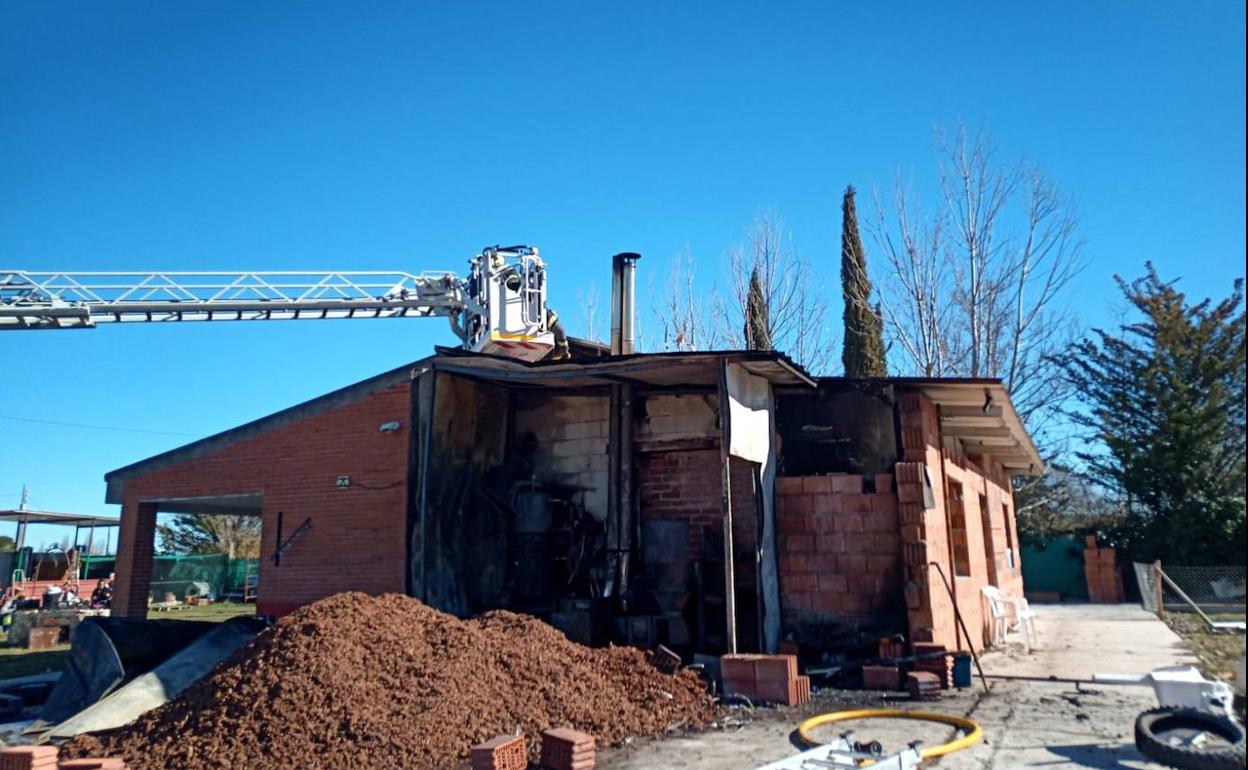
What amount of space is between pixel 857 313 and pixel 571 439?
14.9m

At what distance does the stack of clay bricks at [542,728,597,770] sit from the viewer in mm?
5988

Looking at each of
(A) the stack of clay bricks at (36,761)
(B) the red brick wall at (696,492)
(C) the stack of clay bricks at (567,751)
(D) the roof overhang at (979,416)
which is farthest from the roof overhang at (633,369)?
(A) the stack of clay bricks at (36,761)

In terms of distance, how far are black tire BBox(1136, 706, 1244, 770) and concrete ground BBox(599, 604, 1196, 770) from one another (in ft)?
0.72

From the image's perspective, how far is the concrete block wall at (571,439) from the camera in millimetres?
11737

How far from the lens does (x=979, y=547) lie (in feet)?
44.7

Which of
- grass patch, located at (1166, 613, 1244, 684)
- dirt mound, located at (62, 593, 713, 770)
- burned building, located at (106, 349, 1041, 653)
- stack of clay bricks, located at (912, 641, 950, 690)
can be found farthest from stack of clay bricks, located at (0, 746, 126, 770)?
grass patch, located at (1166, 613, 1244, 684)

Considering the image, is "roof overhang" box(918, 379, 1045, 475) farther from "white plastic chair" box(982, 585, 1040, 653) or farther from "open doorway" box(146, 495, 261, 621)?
"open doorway" box(146, 495, 261, 621)

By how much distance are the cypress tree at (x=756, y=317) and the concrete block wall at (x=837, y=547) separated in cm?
1445

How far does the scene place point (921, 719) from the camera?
7.26 meters

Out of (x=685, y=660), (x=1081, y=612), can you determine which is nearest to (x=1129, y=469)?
(x=1081, y=612)

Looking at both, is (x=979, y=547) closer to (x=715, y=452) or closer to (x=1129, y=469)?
(x=715, y=452)

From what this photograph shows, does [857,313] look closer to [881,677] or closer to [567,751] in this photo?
[881,677]

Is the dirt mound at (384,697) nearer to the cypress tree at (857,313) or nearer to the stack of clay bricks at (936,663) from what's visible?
the stack of clay bricks at (936,663)

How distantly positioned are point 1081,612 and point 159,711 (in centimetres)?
1846
